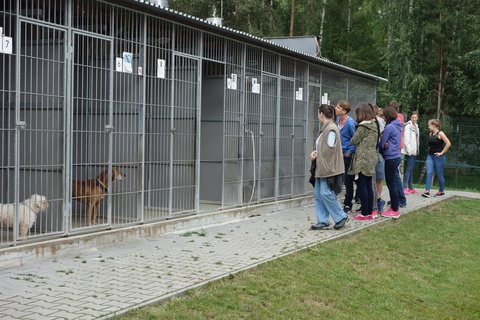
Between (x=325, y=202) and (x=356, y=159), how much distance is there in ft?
4.02

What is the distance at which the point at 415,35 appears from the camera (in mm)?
26000

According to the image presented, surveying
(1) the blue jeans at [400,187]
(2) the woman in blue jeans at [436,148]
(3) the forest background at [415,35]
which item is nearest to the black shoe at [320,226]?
(1) the blue jeans at [400,187]

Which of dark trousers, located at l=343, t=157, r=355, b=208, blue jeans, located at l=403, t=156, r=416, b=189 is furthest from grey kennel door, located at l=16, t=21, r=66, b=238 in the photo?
blue jeans, located at l=403, t=156, r=416, b=189

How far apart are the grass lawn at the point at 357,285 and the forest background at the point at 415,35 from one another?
56.8ft

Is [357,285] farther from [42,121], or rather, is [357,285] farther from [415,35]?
[415,35]

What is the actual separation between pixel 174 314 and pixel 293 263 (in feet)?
7.83

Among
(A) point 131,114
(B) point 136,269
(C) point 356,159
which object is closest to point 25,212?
(B) point 136,269

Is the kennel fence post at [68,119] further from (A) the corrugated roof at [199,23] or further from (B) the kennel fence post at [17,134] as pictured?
(A) the corrugated roof at [199,23]

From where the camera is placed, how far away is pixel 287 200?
1198cm

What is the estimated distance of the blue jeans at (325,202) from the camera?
29.9ft

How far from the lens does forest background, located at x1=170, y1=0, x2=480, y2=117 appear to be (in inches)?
1000

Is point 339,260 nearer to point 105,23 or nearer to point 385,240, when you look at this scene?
point 385,240

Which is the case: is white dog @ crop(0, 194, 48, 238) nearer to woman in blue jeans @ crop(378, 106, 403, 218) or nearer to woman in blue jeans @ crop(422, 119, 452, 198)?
woman in blue jeans @ crop(378, 106, 403, 218)

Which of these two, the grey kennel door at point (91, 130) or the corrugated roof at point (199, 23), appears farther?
the corrugated roof at point (199, 23)
